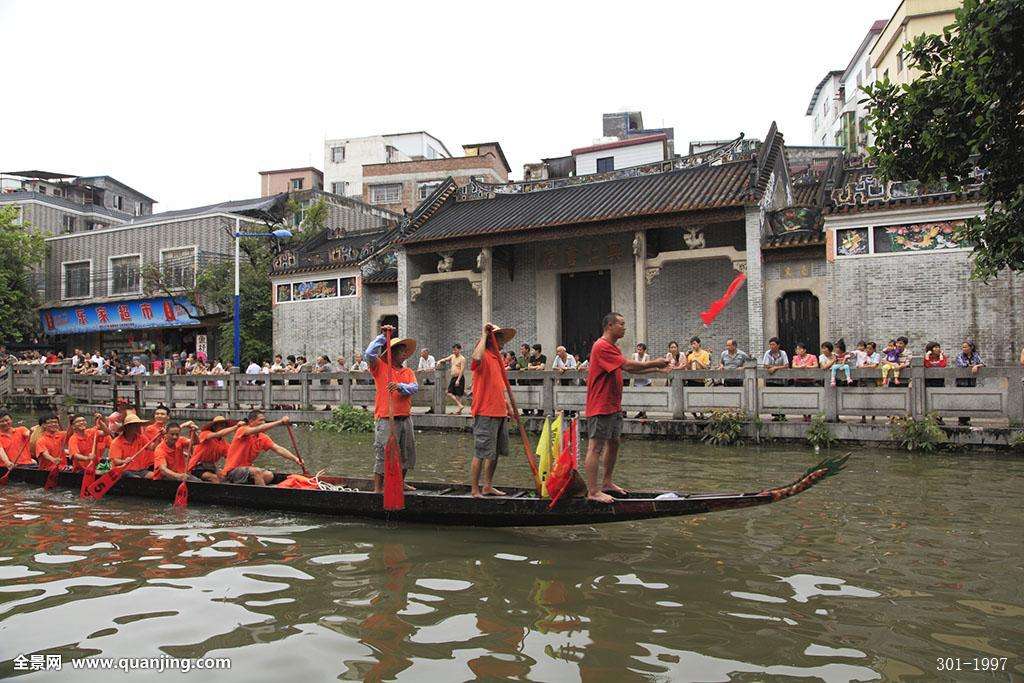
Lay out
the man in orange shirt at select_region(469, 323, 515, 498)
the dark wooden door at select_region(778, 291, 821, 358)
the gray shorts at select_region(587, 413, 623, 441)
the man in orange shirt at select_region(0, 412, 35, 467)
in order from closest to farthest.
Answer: the gray shorts at select_region(587, 413, 623, 441)
the man in orange shirt at select_region(469, 323, 515, 498)
the man in orange shirt at select_region(0, 412, 35, 467)
the dark wooden door at select_region(778, 291, 821, 358)

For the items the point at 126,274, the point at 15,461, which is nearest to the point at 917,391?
the point at 15,461

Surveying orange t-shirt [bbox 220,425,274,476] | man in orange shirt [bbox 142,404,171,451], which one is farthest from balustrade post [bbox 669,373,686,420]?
man in orange shirt [bbox 142,404,171,451]

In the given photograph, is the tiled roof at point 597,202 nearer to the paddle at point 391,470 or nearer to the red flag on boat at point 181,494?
the paddle at point 391,470

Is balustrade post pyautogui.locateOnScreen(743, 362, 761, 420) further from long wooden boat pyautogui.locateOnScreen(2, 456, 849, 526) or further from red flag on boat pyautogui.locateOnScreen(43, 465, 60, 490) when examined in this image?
red flag on boat pyautogui.locateOnScreen(43, 465, 60, 490)

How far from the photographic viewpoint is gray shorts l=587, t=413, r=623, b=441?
6.60 m

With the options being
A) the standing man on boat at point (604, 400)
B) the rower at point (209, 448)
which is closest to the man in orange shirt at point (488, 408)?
the standing man on boat at point (604, 400)

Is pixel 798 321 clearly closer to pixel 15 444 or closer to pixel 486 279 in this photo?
pixel 486 279

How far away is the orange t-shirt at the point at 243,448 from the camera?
859 centimetres

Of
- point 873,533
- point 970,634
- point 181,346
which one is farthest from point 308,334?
point 970,634

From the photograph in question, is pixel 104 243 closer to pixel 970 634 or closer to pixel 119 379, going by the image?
pixel 119 379

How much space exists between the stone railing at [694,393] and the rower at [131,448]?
696 cm

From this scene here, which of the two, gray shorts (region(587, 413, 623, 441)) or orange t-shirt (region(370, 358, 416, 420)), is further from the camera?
orange t-shirt (region(370, 358, 416, 420))

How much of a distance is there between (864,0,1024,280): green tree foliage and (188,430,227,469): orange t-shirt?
27.7 ft

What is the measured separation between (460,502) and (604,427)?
1466 millimetres
